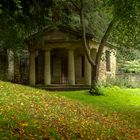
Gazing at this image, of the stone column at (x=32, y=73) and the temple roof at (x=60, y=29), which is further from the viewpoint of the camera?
the stone column at (x=32, y=73)

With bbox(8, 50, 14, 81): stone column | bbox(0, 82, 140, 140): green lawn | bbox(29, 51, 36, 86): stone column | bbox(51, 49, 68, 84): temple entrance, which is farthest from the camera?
bbox(51, 49, 68, 84): temple entrance

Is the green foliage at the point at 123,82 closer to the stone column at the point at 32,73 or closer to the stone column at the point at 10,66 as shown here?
the stone column at the point at 32,73

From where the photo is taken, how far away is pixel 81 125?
15391 mm

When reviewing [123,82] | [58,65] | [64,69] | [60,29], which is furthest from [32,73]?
[123,82]

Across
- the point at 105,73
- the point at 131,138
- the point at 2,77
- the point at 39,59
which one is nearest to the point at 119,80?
the point at 105,73

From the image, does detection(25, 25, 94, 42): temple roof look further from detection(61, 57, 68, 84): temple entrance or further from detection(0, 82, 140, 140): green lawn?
detection(0, 82, 140, 140): green lawn

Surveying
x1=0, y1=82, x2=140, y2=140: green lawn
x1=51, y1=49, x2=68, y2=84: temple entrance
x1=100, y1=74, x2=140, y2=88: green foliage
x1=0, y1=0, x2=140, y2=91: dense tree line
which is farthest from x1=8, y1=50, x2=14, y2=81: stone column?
x1=0, y1=82, x2=140, y2=140: green lawn

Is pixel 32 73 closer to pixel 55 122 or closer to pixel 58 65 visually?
pixel 58 65

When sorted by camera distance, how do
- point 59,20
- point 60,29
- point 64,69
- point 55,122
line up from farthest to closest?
point 64,69, point 59,20, point 60,29, point 55,122

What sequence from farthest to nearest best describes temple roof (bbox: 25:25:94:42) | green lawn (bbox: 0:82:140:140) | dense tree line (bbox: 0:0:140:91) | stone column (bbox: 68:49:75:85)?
stone column (bbox: 68:49:75:85)
temple roof (bbox: 25:25:94:42)
dense tree line (bbox: 0:0:140:91)
green lawn (bbox: 0:82:140:140)

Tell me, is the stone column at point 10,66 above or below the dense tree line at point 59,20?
below

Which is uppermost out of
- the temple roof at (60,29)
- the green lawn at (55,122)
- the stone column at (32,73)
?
the temple roof at (60,29)

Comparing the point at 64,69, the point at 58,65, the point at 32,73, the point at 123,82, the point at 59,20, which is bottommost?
the point at 123,82

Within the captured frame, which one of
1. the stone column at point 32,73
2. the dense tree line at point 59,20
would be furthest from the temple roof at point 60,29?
the stone column at point 32,73
